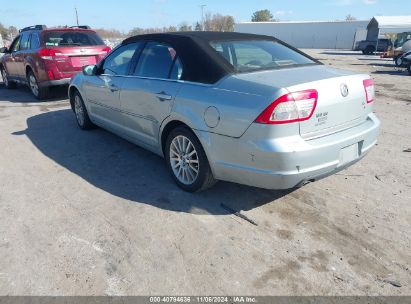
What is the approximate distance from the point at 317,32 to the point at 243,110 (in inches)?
2442

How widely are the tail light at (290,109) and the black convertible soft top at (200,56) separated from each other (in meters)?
0.66

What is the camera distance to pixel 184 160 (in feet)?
12.1

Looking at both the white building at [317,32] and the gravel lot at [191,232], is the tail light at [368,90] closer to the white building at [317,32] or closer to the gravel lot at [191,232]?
the gravel lot at [191,232]

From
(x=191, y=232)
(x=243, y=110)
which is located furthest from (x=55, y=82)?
(x=243, y=110)

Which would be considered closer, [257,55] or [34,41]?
[257,55]

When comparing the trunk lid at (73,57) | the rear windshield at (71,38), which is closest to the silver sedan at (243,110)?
the trunk lid at (73,57)

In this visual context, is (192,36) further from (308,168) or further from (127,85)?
(308,168)

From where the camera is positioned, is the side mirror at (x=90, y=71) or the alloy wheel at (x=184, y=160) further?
the side mirror at (x=90, y=71)

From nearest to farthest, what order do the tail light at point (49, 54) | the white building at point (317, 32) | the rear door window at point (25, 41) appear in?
the tail light at point (49, 54)
the rear door window at point (25, 41)
the white building at point (317, 32)

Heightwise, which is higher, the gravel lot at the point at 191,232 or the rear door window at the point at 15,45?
the rear door window at the point at 15,45

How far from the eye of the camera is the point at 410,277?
98.0 inches

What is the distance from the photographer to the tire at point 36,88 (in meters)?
8.82

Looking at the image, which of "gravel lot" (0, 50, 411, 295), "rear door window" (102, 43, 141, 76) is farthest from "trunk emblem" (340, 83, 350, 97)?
"rear door window" (102, 43, 141, 76)

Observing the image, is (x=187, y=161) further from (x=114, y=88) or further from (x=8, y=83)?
(x=8, y=83)
